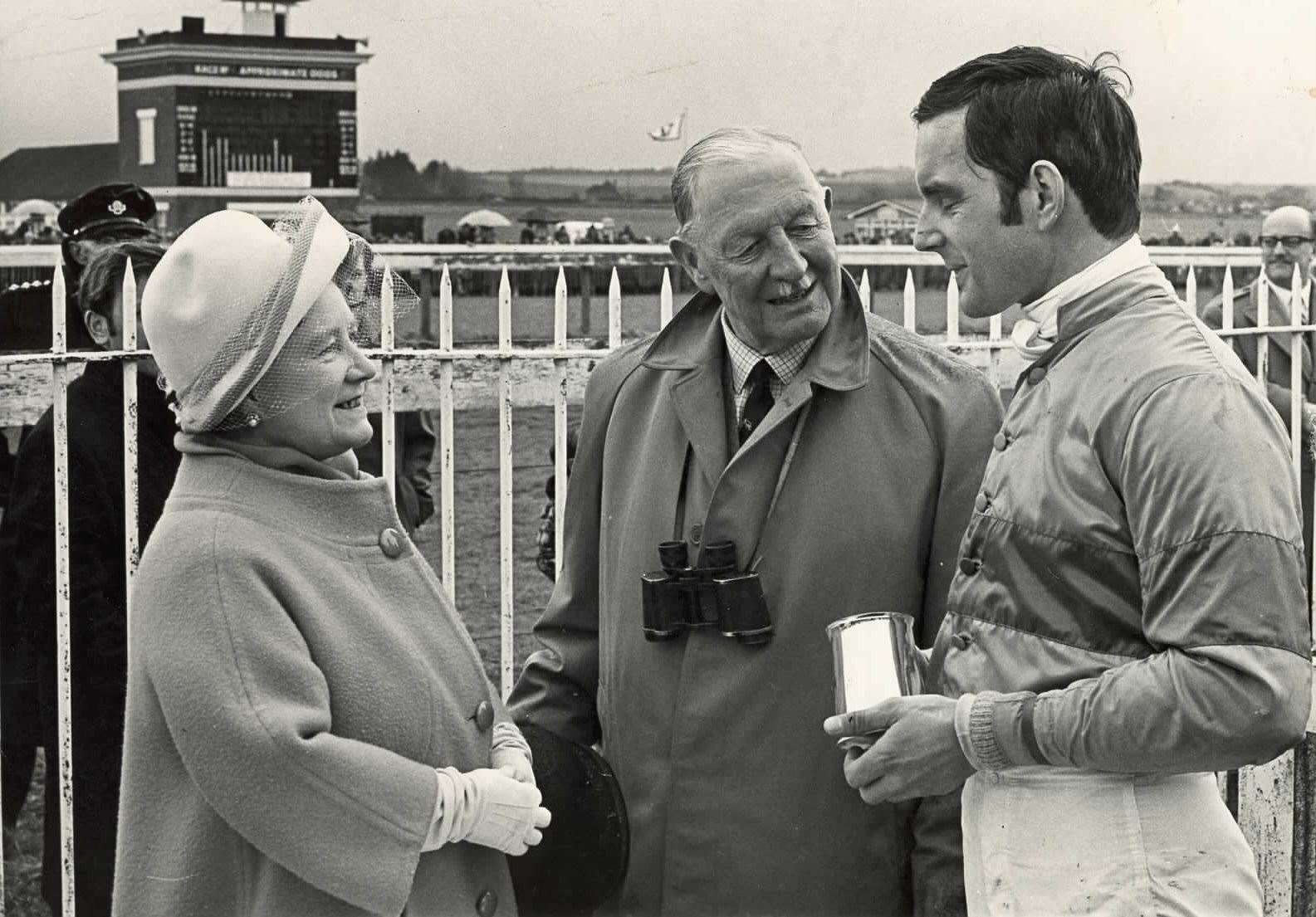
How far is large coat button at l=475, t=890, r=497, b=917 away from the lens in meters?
2.01

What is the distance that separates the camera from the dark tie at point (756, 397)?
8.02ft

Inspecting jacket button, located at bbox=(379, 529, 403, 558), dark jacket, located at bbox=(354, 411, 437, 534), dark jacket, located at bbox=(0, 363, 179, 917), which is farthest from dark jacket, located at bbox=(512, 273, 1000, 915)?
dark jacket, located at bbox=(354, 411, 437, 534)

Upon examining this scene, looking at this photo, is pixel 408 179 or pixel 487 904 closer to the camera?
pixel 487 904

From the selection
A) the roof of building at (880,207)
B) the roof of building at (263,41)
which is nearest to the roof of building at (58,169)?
the roof of building at (263,41)

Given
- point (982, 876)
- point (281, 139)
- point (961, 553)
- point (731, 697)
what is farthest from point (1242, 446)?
point (281, 139)

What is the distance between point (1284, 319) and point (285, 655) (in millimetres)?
4737

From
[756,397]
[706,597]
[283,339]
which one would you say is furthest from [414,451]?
[283,339]

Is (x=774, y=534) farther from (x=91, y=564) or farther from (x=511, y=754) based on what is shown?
(x=91, y=564)

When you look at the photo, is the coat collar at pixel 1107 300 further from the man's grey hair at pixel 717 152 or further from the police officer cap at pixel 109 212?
the police officer cap at pixel 109 212

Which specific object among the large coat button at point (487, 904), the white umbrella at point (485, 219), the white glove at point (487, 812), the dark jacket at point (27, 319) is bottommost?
the large coat button at point (487, 904)

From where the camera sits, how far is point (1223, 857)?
68.8 inches

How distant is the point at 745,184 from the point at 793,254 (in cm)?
15

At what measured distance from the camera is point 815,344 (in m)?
2.41

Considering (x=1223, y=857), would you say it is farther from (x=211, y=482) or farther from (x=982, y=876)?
(x=211, y=482)
